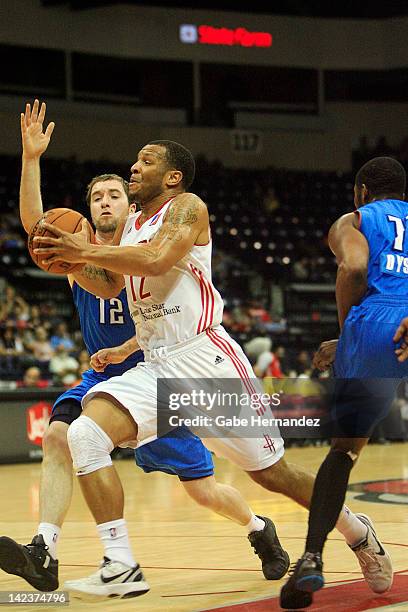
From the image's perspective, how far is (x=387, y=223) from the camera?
489 cm

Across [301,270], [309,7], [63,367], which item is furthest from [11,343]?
[309,7]

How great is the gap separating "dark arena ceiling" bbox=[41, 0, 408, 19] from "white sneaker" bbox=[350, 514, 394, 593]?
73.9 ft

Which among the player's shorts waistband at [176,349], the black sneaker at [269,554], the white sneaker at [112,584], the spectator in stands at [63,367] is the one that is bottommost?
the spectator in stands at [63,367]

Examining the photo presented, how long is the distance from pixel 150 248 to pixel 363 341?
104cm

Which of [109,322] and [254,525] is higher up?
[109,322]

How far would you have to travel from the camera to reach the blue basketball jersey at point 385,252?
191 inches

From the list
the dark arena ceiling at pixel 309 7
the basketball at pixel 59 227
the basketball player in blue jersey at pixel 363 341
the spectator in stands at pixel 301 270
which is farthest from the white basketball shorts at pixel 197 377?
the dark arena ceiling at pixel 309 7

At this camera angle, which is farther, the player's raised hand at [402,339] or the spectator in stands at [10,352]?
the spectator in stands at [10,352]

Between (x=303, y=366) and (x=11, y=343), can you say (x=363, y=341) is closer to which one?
(x=11, y=343)

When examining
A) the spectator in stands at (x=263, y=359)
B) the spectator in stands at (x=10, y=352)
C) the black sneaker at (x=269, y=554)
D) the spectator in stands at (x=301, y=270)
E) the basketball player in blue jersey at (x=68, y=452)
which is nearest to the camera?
the basketball player in blue jersey at (x=68, y=452)

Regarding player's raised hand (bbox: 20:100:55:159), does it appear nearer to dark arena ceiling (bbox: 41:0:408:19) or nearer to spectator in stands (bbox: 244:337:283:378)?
spectator in stands (bbox: 244:337:283:378)

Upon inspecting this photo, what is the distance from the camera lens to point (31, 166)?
5.76 metres

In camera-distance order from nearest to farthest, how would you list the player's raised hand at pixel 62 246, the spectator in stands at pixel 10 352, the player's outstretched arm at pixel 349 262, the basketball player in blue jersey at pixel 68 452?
the player's raised hand at pixel 62 246 < the player's outstretched arm at pixel 349 262 < the basketball player in blue jersey at pixel 68 452 < the spectator in stands at pixel 10 352

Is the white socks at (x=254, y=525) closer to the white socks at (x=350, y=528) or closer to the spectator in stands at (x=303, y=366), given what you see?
the white socks at (x=350, y=528)
